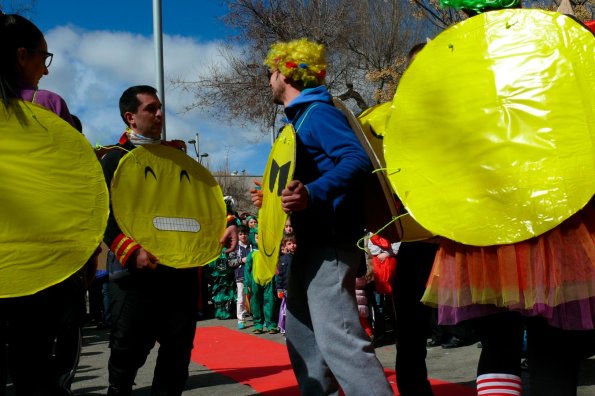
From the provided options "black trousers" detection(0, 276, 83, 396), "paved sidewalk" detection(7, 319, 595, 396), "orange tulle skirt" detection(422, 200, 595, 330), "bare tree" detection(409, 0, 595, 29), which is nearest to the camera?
"orange tulle skirt" detection(422, 200, 595, 330)

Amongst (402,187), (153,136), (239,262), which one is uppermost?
(153,136)

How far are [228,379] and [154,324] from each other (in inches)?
92.3

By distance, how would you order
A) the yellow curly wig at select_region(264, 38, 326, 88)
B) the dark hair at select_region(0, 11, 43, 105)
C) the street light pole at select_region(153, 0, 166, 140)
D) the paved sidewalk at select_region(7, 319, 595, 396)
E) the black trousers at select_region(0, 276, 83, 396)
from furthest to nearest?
the street light pole at select_region(153, 0, 166, 140) < the paved sidewalk at select_region(7, 319, 595, 396) < the yellow curly wig at select_region(264, 38, 326, 88) < the dark hair at select_region(0, 11, 43, 105) < the black trousers at select_region(0, 276, 83, 396)

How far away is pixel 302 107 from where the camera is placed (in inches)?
122

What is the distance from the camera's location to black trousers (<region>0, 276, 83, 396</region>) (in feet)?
8.18

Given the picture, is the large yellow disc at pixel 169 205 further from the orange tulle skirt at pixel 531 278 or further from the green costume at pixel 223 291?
the green costume at pixel 223 291

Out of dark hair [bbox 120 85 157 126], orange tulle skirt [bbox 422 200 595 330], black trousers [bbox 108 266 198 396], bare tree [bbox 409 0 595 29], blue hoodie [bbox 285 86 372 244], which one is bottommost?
black trousers [bbox 108 266 198 396]

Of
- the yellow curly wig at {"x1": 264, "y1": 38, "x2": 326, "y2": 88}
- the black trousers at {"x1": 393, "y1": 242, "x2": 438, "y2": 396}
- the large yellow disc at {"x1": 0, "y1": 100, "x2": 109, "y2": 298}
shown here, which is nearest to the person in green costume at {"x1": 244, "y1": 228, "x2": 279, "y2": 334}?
the black trousers at {"x1": 393, "y1": 242, "x2": 438, "y2": 396}

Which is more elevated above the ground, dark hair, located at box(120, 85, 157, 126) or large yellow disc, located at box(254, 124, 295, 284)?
dark hair, located at box(120, 85, 157, 126)

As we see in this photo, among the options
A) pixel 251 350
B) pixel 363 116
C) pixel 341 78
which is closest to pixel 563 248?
pixel 363 116

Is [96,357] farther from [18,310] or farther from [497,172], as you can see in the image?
[497,172]

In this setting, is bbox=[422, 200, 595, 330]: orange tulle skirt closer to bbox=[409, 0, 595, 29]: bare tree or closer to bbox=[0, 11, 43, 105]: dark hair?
bbox=[0, 11, 43, 105]: dark hair

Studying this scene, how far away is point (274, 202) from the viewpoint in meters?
3.03

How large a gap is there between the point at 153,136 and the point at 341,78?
1541 cm
